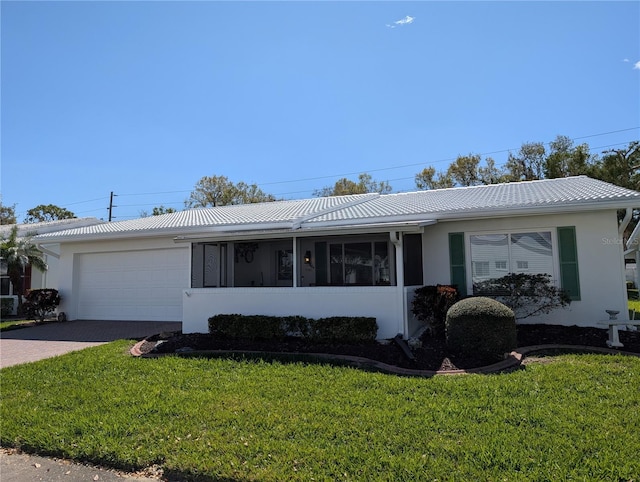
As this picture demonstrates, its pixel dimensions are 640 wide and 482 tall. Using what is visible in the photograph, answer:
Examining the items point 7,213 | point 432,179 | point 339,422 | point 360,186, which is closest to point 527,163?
point 432,179

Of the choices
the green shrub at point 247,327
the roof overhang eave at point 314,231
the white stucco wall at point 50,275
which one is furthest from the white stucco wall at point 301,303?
the white stucco wall at point 50,275

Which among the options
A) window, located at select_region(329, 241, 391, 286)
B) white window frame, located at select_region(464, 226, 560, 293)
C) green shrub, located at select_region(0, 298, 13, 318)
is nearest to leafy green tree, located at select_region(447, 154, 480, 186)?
window, located at select_region(329, 241, 391, 286)

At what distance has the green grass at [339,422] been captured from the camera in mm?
3586

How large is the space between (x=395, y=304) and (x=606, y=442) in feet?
17.4

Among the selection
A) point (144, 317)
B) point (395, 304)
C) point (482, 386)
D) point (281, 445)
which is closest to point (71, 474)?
point (281, 445)

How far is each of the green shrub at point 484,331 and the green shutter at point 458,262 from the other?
3.02m

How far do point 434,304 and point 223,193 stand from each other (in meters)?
33.1

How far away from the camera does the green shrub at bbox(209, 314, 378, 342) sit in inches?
348

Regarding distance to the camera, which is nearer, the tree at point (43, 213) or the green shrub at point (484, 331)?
the green shrub at point (484, 331)

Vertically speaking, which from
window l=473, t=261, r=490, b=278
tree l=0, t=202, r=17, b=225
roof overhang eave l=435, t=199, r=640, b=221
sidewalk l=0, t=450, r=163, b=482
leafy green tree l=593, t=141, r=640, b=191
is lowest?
sidewalk l=0, t=450, r=163, b=482

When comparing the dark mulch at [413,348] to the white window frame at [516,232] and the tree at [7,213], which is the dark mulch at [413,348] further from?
the tree at [7,213]

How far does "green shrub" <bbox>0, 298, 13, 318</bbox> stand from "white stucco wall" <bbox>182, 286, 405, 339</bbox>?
45.1ft

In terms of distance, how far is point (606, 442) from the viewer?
12.7ft

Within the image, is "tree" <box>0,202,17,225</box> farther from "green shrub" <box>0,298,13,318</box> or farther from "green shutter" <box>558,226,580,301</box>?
"green shutter" <box>558,226,580,301</box>
